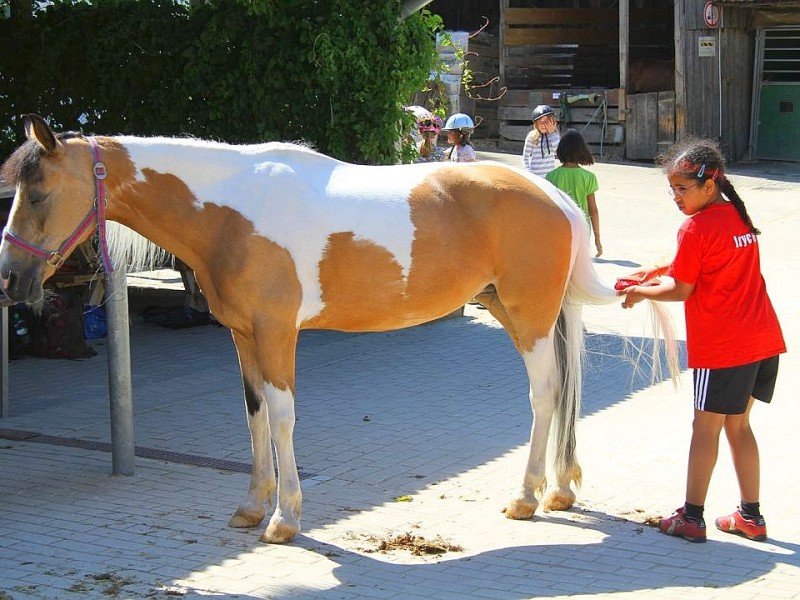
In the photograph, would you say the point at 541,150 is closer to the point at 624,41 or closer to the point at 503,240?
the point at 503,240

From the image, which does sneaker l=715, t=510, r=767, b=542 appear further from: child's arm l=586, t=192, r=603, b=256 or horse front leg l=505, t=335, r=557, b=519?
child's arm l=586, t=192, r=603, b=256

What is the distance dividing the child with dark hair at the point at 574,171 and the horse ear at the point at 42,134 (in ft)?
18.8

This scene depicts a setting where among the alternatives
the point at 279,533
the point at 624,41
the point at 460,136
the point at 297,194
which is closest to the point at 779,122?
the point at 624,41

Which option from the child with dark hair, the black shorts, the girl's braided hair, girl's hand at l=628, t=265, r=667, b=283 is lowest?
the black shorts

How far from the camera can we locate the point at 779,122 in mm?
22656

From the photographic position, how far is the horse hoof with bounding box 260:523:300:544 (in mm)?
5156

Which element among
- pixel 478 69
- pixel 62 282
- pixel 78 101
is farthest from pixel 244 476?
pixel 478 69

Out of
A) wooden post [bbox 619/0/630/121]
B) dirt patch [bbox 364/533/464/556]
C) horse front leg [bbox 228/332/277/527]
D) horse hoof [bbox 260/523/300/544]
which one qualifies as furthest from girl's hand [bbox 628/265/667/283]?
wooden post [bbox 619/0/630/121]

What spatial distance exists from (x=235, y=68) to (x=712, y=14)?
46.1ft

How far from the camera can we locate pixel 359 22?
9.22 meters

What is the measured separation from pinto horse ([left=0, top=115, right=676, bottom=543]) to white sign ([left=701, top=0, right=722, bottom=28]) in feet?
55.9

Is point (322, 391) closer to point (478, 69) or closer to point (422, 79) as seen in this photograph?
point (422, 79)

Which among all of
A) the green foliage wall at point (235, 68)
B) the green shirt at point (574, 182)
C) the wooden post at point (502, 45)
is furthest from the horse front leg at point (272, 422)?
the wooden post at point (502, 45)

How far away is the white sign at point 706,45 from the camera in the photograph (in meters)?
21.4
